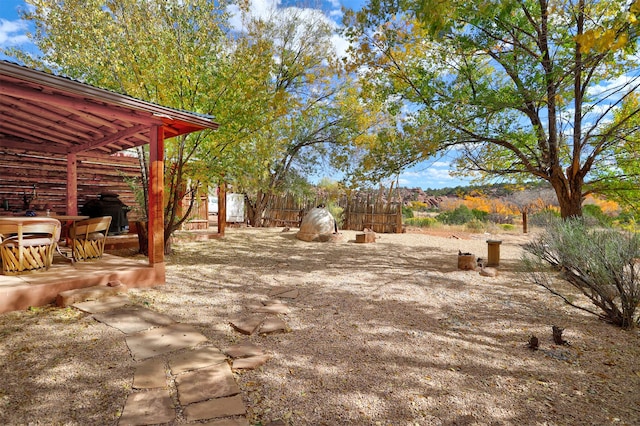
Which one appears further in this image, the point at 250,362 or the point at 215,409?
the point at 250,362

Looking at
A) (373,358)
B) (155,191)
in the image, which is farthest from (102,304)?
(373,358)

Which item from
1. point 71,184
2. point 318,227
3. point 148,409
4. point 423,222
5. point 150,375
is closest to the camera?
point 148,409

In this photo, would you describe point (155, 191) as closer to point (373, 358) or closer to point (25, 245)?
point (25, 245)

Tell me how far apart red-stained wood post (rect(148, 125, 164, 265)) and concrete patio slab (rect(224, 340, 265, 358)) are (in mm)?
2631

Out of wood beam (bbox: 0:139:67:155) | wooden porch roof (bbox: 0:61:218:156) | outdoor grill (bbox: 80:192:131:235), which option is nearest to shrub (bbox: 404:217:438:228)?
outdoor grill (bbox: 80:192:131:235)

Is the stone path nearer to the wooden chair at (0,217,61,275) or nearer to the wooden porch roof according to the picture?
the wooden chair at (0,217,61,275)

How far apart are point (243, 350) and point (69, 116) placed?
482cm

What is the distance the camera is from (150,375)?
94.1 inches

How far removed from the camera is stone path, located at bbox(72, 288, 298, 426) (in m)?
1.99

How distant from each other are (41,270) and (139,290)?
1.35 metres

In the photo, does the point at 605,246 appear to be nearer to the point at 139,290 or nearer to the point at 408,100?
the point at 408,100

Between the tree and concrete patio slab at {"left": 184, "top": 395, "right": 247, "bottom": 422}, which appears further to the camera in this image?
the tree

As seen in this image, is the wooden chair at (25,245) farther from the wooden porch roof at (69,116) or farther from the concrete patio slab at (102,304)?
the wooden porch roof at (69,116)

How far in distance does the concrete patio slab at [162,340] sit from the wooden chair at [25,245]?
2.46 metres
